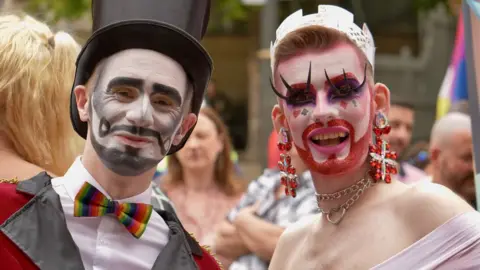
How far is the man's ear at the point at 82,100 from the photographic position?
3.16m

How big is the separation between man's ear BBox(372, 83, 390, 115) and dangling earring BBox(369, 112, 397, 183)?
4 cm

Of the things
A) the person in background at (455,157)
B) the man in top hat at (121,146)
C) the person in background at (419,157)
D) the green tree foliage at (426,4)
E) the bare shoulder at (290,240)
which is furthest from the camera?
the green tree foliage at (426,4)

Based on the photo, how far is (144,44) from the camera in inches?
121

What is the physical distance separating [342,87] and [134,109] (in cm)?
75

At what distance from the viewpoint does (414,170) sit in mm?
6824

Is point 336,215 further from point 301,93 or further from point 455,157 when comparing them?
point 455,157

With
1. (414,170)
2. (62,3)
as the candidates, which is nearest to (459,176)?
(414,170)

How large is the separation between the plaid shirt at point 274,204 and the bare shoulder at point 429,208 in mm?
1615

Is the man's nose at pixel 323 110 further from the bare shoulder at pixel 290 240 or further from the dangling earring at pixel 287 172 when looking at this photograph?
the bare shoulder at pixel 290 240

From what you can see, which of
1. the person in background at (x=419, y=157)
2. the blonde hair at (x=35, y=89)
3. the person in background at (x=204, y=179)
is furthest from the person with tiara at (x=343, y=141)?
the person in background at (x=419, y=157)

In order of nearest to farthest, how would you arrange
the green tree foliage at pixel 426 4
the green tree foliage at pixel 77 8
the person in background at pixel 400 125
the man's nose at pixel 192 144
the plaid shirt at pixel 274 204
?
the plaid shirt at pixel 274 204 → the man's nose at pixel 192 144 → the person in background at pixel 400 125 → the green tree foliage at pixel 426 4 → the green tree foliage at pixel 77 8

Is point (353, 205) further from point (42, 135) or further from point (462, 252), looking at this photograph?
point (42, 135)

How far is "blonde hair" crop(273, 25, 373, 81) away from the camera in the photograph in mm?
3271

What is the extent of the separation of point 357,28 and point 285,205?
1790 millimetres
